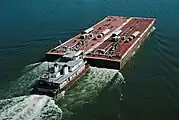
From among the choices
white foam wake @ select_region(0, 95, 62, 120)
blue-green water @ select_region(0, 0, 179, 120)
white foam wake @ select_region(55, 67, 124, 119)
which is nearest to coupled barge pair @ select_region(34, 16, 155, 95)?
white foam wake @ select_region(55, 67, 124, 119)

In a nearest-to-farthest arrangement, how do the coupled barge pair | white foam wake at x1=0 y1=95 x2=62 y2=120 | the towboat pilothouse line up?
white foam wake at x1=0 y1=95 x2=62 y2=120, the towboat pilothouse, the coupled barge pair

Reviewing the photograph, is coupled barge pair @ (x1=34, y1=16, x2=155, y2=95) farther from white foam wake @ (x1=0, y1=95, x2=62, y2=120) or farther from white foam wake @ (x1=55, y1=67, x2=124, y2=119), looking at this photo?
white foam wake @ (x1=0, y1=95, x2=62, y2=120)

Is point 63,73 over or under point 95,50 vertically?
under

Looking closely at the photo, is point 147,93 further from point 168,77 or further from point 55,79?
point 55,79

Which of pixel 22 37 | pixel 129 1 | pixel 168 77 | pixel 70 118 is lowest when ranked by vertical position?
pixel 70 118

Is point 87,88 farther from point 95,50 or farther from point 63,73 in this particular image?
point 95,50

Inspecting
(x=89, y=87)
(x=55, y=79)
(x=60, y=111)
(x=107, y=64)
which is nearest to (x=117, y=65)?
(x=107, y=64)

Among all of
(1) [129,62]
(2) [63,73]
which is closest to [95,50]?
(1) [129,62]
